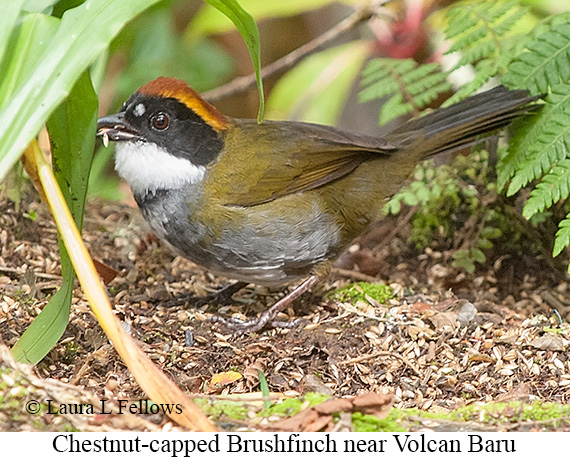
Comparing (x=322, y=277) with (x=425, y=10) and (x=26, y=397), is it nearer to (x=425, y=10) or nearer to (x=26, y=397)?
(x=26, y=397)

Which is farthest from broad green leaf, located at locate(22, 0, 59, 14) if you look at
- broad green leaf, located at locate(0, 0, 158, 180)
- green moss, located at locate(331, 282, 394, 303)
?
green moss, located at locate(331, 282, 394, 303)

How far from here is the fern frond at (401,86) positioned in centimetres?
449

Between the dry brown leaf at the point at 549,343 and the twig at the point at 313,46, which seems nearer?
the dry brown leaf at the point at 549,343

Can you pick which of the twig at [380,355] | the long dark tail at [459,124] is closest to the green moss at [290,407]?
the twig at [380,355]

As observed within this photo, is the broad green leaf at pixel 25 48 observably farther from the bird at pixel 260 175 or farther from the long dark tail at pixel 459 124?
the long dark tail at pixel 459 124

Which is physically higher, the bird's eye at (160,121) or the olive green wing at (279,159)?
the bird's eye at (160,121)

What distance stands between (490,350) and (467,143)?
1333 millimetres

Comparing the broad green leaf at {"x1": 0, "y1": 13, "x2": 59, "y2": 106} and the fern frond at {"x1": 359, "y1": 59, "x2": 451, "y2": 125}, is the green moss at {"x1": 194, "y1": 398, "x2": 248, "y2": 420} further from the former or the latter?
the fern frond at {"x1": 359, "y1": 59, "x2": 451, "y2": 125}

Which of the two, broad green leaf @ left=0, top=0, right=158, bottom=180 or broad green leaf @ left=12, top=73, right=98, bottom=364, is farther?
broad green leaf @ left=12, top=73, right=98, bottom=364

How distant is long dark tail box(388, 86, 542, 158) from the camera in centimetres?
381

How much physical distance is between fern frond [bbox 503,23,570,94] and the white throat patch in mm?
1714

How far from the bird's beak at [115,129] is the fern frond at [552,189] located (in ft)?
6.28

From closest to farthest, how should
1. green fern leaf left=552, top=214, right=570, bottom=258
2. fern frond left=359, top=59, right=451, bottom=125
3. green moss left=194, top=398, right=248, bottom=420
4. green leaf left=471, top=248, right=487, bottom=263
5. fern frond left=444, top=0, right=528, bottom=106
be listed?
green moss left=194, top=398, right=248, bottom=420 → green fern leaf left=552, top=214, right=570, bottom=258 → fern frond left=444, top=0, right=528, bottom=106 → green leaf left=471, top=248, right=487, bottom=263 → fern frond left=359, top=59, right=451, bottom=125
